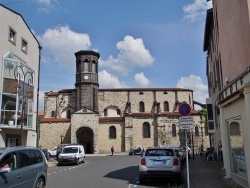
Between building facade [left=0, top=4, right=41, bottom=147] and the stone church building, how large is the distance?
22171 millimetres

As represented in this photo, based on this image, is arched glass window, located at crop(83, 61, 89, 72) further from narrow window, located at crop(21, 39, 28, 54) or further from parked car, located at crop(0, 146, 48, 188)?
parked car, located at crop(0, 146, 48, 188)

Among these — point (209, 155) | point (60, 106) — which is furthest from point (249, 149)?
point (60, 106)

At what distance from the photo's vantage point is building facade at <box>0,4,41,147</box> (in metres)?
22.4

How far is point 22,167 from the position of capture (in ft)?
26.4

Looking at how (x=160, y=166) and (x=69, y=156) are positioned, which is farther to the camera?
(x=69, y=156)

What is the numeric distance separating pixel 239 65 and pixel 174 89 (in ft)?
157

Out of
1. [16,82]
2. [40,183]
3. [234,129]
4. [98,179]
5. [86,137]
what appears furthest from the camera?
[86,137]

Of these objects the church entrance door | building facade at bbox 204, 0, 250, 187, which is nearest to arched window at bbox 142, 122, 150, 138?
the church entrance door

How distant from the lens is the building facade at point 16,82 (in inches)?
882

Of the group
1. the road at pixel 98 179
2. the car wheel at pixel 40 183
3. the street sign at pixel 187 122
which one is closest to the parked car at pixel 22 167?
the car wheel at pixel 40 183

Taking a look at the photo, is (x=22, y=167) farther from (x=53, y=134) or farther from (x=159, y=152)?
(x=53, y=134)

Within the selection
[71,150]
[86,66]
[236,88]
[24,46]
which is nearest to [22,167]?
[236,88]

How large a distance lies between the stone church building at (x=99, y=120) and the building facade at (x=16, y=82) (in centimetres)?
2217

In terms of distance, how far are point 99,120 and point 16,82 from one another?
1161 inches
